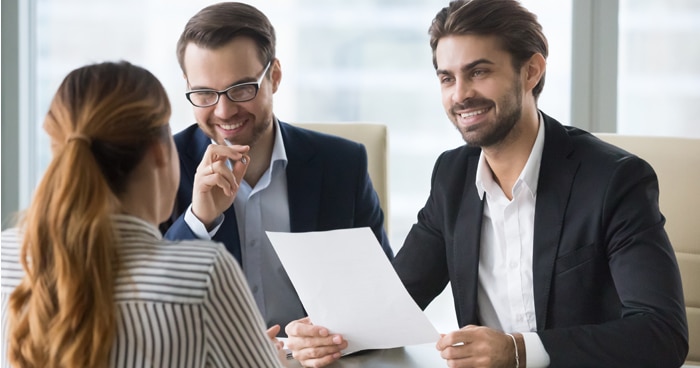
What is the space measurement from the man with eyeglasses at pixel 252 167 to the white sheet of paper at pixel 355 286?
0.38 m

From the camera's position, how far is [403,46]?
348cm

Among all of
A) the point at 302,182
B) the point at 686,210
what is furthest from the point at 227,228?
the point at 686,210

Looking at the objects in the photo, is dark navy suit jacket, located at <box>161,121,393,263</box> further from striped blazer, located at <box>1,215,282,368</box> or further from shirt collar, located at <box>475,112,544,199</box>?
striped blazer, located at <box>1,215,282,368</box>

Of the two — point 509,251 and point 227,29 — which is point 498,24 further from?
point 227,29

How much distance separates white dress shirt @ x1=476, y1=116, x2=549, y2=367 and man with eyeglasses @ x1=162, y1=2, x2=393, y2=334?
0.33 m

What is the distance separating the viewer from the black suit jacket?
1.63m

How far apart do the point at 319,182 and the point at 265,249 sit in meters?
0.23

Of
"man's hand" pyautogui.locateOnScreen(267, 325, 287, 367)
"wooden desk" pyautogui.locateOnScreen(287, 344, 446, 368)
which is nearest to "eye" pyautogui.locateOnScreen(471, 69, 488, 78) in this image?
"wooden desk" pyautogui.locateOnScreen(287, 344, 446, 368)

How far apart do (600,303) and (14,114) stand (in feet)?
9.00

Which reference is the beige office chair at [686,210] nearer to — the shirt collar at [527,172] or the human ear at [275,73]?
the shirt collar at [527,172]

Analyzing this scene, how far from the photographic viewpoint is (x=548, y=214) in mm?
1865

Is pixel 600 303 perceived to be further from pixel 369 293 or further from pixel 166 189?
pixel 166 189

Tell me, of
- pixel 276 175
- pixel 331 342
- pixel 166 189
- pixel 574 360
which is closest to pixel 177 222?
pixel 276 175

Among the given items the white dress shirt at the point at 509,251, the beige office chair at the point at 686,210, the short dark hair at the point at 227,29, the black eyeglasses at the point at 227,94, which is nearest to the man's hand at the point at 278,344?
the white dress shirt at the point at 509,251
